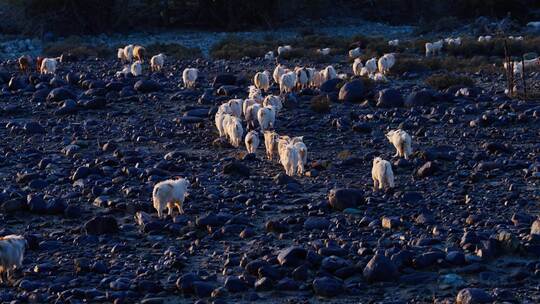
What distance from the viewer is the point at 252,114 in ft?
49.9

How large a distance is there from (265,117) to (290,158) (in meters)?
2.80

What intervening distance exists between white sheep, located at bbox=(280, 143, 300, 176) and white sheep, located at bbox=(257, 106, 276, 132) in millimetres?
2563

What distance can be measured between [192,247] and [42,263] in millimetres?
1285

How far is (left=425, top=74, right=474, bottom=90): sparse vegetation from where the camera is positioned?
18891 millimetres

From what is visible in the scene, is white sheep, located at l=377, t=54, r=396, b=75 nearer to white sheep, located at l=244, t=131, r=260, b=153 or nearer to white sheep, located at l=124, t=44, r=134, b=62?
white sheep, located at l=244, t=131, r=260, b=153

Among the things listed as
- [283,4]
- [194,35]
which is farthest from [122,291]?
[283,4]

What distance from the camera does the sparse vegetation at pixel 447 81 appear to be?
62.0ft

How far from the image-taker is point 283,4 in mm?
40062

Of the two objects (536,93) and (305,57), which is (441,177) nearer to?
(536,93)

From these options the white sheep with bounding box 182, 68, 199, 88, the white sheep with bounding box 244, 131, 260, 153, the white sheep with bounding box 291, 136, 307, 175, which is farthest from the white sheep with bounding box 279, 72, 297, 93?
the white sheep with bounding box 291, 136, 307, 175

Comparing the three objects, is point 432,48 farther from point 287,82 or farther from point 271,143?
point 271,143

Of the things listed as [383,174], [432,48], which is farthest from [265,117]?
[432,48]

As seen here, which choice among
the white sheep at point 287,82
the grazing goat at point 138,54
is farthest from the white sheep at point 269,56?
the white sheep at point 287,82

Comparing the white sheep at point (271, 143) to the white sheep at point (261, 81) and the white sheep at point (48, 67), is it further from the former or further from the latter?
the white sheep at point (48, 67)
